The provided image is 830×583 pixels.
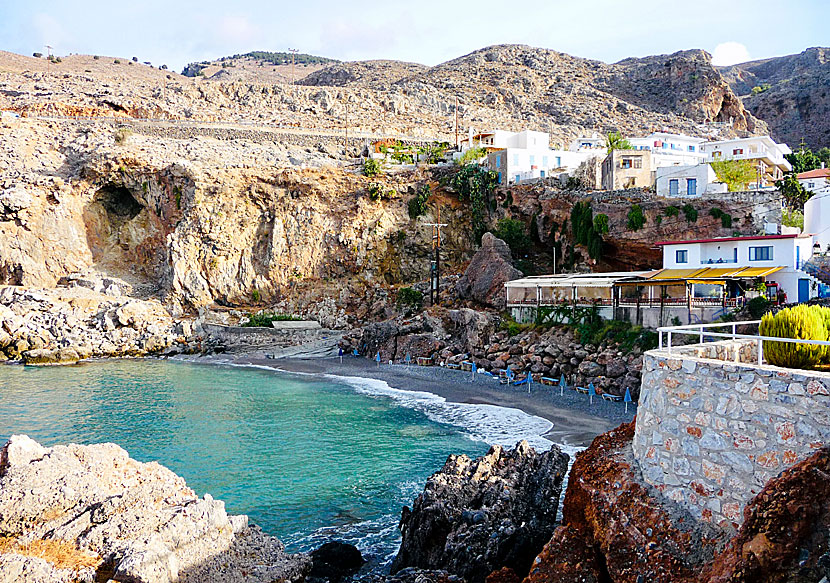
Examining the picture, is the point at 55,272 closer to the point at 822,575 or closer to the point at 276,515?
the point at 276,515

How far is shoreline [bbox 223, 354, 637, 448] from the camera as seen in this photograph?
2330 cm

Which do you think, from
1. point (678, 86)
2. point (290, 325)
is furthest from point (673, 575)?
point (678, 86)

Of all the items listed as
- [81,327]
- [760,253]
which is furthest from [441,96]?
[760,253]

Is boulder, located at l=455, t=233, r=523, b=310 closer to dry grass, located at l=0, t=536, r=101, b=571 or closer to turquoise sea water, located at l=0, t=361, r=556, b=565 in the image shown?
turquoise sea water, located at l=0, t=361, r=556, b=565

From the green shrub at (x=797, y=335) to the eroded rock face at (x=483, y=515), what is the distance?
6.10 m

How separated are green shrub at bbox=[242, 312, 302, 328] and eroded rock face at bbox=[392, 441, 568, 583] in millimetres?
35893

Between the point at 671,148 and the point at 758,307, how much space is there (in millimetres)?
38240

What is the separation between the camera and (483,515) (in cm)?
1284

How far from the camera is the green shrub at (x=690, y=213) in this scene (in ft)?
131

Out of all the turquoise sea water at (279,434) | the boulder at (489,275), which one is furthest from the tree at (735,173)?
the turquoise sea water at (279,434)

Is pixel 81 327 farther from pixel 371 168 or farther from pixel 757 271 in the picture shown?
pixel 757 271

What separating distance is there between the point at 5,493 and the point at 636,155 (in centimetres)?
4722

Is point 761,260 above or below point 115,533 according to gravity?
above

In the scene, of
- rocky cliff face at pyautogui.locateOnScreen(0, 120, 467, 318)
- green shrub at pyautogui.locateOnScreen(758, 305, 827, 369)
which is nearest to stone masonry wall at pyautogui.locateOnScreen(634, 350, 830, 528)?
green shrub at pyautogui.locateOnScreen(758, 305, 827, 369)
